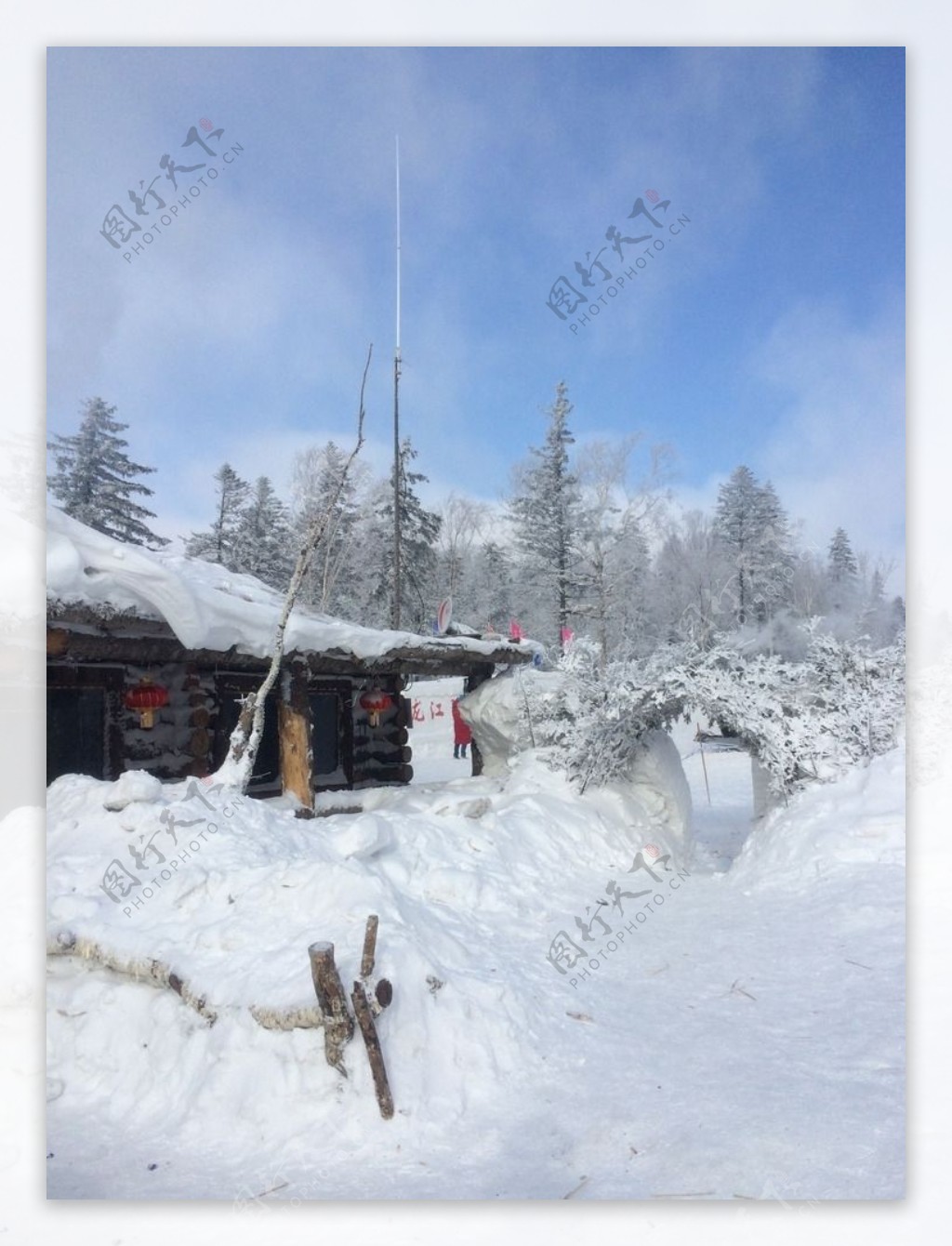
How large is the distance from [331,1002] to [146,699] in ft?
11.3

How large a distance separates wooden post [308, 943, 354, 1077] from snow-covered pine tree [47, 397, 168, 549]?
8.86 feet

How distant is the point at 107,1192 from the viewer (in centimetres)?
325

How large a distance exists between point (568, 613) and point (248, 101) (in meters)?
9.68

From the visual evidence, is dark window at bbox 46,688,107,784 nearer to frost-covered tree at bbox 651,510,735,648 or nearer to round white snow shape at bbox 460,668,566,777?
round white snow shape at bbox 460,668,566,777

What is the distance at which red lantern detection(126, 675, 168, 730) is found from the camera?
19.5ft

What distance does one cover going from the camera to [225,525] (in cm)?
809

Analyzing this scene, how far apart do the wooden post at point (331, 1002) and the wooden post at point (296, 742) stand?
359cm

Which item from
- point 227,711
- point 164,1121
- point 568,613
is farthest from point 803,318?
point 568,613

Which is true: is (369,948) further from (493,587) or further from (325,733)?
(493,587)

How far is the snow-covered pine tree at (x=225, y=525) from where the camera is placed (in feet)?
20.9

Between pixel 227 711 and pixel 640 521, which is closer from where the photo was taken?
pixel 227 711

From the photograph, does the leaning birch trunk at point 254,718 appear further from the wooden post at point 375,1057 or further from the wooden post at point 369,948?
the wooden post at point 375,1057

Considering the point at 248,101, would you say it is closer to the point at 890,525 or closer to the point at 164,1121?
the point at 890,525

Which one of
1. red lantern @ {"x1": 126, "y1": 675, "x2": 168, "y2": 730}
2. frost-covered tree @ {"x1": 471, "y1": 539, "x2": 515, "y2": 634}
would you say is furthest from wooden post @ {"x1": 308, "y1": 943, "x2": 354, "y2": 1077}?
frost-covered tree @ {"x1": 471, "y1": 539, "x2": 515, "y2": 634}
